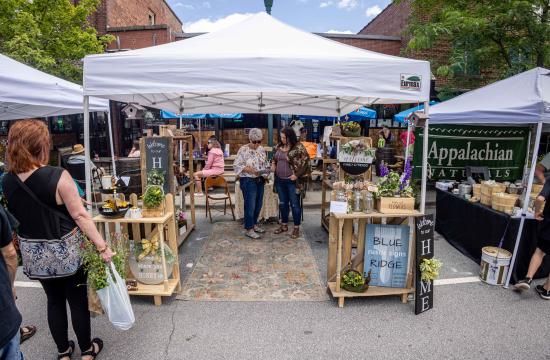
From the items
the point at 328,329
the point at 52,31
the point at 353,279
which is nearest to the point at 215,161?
the point at 353,279

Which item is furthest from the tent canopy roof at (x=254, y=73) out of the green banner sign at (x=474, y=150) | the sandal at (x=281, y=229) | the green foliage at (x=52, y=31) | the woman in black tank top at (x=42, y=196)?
the green foliage at (x=52, y=31)

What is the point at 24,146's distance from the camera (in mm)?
2088

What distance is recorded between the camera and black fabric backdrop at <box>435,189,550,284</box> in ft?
12.7

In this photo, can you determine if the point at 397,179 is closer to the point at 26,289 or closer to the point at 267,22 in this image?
→ the point at 267,22

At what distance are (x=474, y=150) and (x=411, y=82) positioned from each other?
565cm

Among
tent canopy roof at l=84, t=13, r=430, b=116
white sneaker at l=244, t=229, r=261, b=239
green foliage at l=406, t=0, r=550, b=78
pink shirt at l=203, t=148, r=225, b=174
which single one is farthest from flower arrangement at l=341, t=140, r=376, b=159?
green foliage at l=406, t=0, r=550, b=78

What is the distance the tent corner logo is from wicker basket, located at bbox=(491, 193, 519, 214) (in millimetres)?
2077

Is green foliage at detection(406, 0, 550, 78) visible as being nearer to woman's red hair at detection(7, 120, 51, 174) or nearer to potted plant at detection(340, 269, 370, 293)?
potted plant at detection(340, 269, 370, 293)

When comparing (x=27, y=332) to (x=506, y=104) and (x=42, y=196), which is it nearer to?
(x=42, y=196)

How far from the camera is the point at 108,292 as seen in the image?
248cm

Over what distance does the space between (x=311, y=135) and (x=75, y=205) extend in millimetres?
11460

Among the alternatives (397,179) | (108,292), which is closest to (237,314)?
(108,292)

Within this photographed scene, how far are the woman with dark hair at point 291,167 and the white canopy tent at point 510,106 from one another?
6.33 feet

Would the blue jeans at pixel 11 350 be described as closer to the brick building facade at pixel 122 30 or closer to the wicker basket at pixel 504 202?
the wicker basket at pixel 504 202
